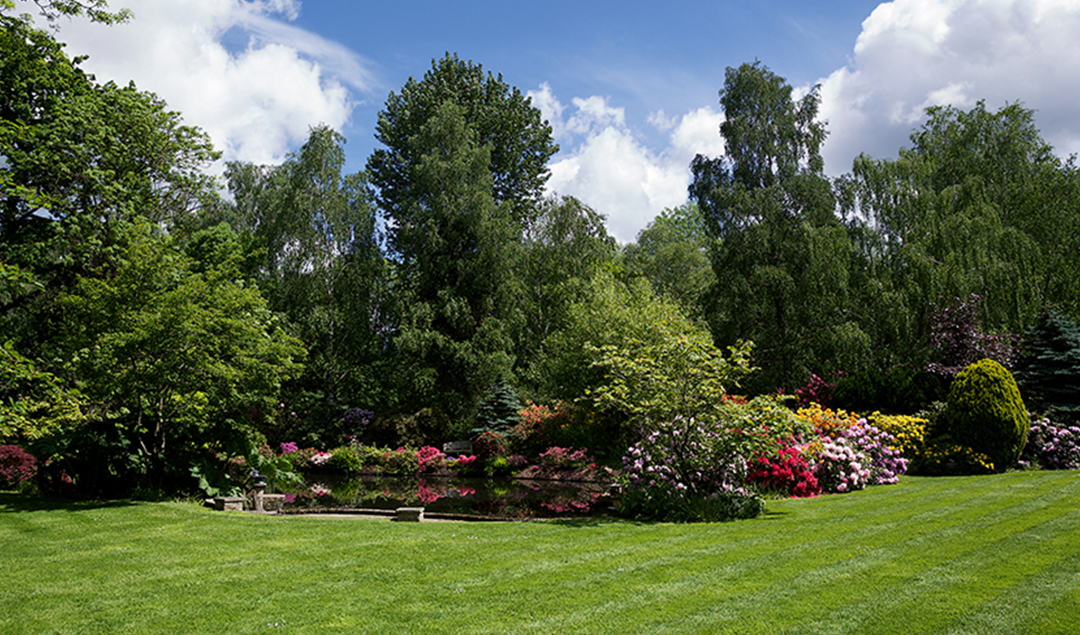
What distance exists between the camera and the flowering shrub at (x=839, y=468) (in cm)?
1153

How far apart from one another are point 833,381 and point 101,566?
61.2ft

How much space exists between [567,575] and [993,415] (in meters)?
11.1

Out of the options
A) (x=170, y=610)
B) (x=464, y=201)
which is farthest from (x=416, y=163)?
(x=170, y=610)

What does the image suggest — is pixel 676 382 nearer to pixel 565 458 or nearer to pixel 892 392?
pixel 892 392

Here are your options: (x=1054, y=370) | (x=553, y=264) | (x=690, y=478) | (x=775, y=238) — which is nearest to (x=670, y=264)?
(x=553, y=264)

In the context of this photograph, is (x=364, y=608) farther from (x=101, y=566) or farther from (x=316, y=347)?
(x=316, y=347)

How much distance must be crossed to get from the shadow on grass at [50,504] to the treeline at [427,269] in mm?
559

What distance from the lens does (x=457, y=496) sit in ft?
48.5

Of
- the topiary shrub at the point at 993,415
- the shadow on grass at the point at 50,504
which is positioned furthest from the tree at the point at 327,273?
the topiary shrub at the point at 993,415

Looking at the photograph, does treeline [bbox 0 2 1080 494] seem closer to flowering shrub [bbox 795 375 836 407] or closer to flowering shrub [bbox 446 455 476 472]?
flowering shrub [bbox 795 375 836 407]

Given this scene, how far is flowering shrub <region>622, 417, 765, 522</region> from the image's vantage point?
29.3ft

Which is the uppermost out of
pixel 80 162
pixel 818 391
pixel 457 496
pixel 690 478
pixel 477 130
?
pixel 477 130

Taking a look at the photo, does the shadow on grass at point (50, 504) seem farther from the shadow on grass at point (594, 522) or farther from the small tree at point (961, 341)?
the small tree at point (961, 341)

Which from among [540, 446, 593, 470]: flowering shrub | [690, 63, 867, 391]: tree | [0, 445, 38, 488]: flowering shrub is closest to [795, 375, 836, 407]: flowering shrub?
[690, 63, 867, 391]: tree
